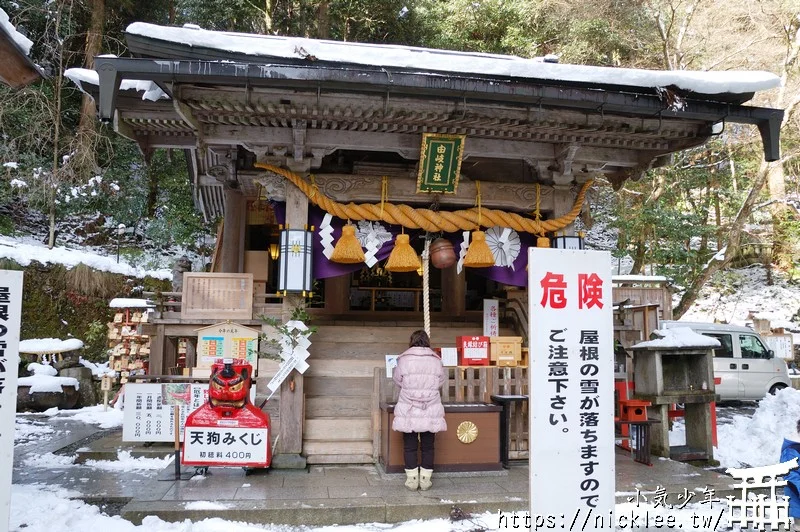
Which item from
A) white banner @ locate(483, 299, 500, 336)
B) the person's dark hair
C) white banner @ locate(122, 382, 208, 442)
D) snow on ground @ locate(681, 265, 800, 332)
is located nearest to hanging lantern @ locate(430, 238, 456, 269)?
the person's dark hair

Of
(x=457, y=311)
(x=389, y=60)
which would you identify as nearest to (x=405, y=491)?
(x=389, y=60)

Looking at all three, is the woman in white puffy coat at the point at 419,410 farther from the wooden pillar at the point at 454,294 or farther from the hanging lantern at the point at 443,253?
the wooden pillar at the point at 454,294

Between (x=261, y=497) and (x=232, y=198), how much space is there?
7.44 metres

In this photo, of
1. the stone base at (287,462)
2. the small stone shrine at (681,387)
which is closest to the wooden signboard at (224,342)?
the stone base at (287,462)

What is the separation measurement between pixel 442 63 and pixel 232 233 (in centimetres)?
677

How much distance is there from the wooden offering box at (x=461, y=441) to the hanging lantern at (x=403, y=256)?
188cm

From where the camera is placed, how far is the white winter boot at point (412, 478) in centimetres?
606

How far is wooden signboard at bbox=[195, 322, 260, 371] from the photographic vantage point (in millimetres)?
8133

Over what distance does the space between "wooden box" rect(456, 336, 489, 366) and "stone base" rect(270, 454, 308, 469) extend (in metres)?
2.46

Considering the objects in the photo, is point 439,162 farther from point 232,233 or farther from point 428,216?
point 232,233

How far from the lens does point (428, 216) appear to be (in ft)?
25.3

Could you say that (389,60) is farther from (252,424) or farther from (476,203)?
(252,424)

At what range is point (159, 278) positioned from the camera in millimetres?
18312

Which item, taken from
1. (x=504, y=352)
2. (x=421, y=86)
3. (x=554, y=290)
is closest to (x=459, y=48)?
(x=421, y=86)
